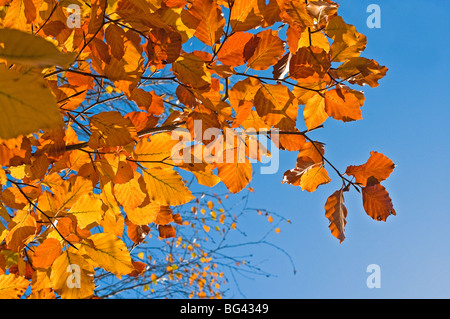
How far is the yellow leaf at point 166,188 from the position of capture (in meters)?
0.67

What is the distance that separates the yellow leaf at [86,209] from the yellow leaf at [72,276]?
0.29 feet

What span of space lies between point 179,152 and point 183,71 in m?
0.16

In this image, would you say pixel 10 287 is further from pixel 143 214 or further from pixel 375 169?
pixel 375 169

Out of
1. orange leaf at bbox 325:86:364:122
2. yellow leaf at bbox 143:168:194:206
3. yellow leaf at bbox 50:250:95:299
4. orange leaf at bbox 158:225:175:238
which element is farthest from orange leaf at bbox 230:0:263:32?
orange leaf at bbox 158:225:175:238

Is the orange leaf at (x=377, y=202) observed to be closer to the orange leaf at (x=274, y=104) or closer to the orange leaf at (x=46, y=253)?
the orange leaf at (x=274, y=104)

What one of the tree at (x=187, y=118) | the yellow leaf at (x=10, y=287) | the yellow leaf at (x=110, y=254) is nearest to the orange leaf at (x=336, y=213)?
the tree at (x=187, y=118)

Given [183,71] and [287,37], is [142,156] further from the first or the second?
[287,37]

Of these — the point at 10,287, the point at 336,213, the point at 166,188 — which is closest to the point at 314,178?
the point at 336,213

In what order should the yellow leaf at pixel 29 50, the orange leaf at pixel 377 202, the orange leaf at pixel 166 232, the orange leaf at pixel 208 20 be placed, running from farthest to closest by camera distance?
the orange leaf at pixel 166 232, the orange leaf at pixel 377 202, the orange leaf at pixel 208 20, the yellow leaf at pixel 29 50

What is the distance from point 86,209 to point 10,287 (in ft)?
0.78
